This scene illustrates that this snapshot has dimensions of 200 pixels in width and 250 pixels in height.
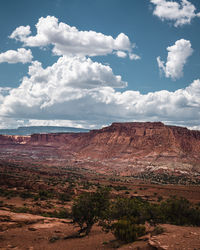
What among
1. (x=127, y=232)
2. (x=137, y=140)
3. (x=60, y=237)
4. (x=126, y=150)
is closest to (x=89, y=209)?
(x=60, y=237)

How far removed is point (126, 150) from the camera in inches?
4712

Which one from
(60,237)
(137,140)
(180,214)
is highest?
(180,214)

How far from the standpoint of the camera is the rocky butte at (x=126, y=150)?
92.4 meters

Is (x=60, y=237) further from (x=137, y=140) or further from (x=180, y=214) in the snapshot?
(x=137, y=140)

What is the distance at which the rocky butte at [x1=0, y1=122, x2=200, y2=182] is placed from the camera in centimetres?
9239

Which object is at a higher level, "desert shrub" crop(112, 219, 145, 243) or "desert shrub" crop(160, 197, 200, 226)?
"desert shrub" crop(112, 219, 145, 243)

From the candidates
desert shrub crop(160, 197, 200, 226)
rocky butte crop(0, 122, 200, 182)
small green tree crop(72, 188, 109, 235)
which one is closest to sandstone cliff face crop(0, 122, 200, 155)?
rocky butte crop(0, 122, 200, 182)

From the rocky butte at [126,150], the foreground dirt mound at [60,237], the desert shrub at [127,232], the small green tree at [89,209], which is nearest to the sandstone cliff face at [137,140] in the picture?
the rocky butte at [126,150]

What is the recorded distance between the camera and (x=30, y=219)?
61.3ft

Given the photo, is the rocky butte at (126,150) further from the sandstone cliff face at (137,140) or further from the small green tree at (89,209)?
the small green tree at (89,209)

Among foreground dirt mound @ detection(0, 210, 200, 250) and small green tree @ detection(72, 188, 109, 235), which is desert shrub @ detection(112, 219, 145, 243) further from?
small green tree @ detection(72, 188, 109, 235)

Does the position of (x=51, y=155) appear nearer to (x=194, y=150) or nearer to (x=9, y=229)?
(x=194, y=150)

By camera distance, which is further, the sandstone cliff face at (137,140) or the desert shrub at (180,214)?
the sandstone cliff face at (137,140)

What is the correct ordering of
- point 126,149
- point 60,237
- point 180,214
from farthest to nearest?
point 126,149 → point 180,214 → point 60,237
